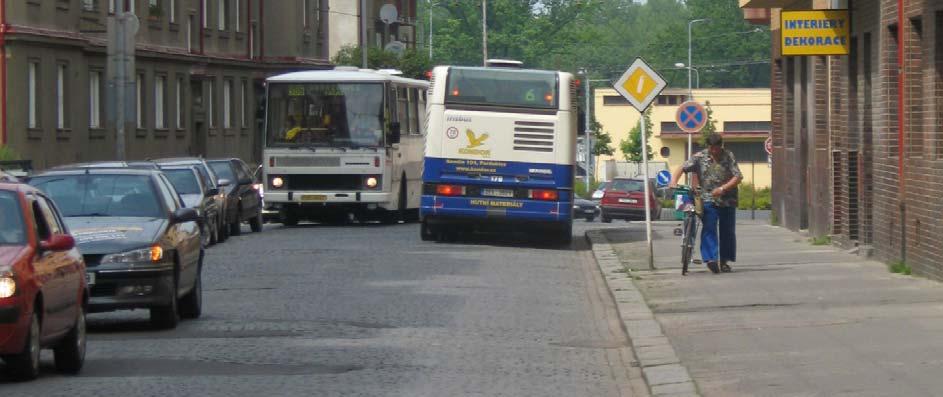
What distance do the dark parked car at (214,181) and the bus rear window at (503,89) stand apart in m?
4.59

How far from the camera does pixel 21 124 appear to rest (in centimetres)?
4112

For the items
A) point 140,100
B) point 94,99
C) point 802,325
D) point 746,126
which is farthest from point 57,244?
point 746,126

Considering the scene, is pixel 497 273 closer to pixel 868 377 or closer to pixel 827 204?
pixel 827 204

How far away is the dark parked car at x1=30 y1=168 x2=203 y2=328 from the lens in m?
14.2

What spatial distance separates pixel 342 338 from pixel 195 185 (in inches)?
634

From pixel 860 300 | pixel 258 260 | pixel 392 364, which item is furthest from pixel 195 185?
pixel 392 364

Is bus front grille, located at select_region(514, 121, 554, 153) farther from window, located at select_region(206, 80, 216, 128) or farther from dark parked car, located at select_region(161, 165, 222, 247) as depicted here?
window, located at select_region(206, 80, 216, 128)

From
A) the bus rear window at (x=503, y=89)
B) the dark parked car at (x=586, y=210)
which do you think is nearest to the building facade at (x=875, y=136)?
the bus rear window at (x=503, y=89)

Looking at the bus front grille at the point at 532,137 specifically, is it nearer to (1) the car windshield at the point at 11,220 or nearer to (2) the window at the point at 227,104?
(1) the car windshield at the point at 11,220

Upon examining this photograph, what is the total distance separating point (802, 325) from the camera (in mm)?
14000

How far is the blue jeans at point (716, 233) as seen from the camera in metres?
20.3

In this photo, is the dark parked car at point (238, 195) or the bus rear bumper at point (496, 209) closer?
the bus rear bumper at point (496, 209)

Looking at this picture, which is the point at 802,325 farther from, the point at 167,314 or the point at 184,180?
the point at 184,180

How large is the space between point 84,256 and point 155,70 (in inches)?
1514
